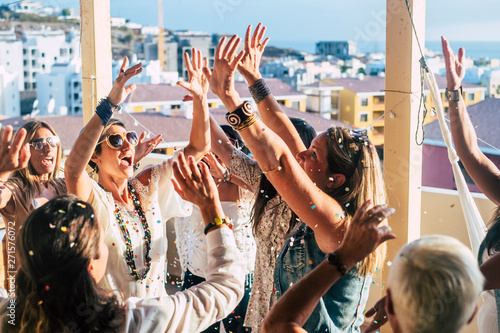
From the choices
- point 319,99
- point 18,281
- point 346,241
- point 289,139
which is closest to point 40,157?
point 289,139

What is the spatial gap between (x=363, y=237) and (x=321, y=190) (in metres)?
0.38

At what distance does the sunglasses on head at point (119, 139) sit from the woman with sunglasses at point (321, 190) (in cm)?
53

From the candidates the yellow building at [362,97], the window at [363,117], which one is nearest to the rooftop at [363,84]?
the yellow building at [362,97]

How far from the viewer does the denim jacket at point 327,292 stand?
129 centimetres

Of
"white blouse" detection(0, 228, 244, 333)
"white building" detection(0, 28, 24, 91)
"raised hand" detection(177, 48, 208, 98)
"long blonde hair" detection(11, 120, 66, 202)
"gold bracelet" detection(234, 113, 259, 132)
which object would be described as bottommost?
"white blouse" detection(0, 228, 244, 333)

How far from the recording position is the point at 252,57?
1.69m

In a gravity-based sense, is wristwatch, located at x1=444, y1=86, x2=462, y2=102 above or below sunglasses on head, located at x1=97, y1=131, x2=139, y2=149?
above

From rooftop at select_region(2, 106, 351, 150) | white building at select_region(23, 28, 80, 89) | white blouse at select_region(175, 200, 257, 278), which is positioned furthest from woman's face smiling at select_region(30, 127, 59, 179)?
white building at select_region(23, 28, 80, 89)

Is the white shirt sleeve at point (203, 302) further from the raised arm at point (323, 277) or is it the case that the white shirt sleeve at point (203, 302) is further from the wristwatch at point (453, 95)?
the wristwatch at point (453, 95)

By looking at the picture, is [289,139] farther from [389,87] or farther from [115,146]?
[389,87]

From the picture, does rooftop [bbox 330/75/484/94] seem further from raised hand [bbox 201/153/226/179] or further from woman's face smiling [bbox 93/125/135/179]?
woman's face smiling [bbox 93/125/135/179]

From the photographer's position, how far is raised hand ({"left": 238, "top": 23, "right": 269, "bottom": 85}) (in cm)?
165

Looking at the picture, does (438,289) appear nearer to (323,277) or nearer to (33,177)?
(323,277)

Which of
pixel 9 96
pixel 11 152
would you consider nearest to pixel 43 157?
pixel 11 152
